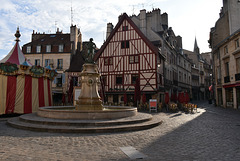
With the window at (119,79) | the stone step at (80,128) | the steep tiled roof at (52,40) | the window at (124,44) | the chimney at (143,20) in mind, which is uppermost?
the chimney at (143,20)

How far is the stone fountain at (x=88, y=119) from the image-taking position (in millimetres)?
7094

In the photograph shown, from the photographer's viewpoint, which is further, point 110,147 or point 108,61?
point 108,61

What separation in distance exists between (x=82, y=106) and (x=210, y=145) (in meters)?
6.40

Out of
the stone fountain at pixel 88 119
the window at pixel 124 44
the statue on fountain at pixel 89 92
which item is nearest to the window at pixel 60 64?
the window at pixel 124 44

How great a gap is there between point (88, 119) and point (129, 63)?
629 inches

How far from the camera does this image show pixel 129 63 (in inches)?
923

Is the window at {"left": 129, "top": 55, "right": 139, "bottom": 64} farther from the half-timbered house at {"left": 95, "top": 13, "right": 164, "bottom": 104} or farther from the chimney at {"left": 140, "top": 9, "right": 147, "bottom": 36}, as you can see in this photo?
the chimney at {"left": 140, "top": 9, "right": 147, "bottom": 36}

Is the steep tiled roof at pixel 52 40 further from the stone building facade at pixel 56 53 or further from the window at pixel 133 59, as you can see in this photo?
the window at pixel 133 59

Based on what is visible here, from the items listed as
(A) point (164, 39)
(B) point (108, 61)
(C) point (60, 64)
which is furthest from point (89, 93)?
(C) point (60, 64)

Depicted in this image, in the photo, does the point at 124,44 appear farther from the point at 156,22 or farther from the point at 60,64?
the point at 60,64

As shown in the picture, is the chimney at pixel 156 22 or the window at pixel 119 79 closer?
the window at pixel 119 79

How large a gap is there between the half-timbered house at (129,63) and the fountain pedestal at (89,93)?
1204 centimetres

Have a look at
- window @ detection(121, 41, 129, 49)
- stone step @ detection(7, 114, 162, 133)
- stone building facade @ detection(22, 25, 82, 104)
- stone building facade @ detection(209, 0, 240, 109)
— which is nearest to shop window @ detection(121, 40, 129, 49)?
window @ detection(121, 41, 129, 49)

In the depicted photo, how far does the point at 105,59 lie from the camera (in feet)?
80.6
